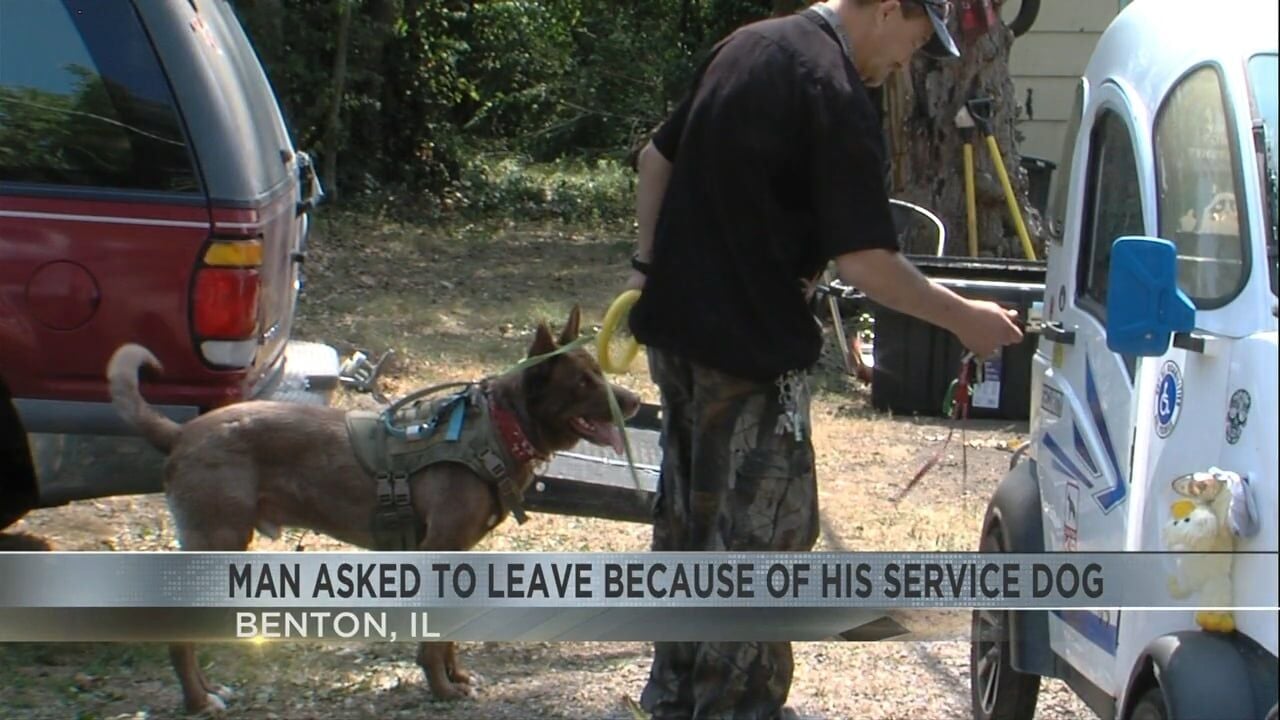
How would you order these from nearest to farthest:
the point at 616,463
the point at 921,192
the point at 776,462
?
the point at 776,462, the point at 616,463, the point at 921,192

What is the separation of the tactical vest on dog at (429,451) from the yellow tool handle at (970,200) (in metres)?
6.29

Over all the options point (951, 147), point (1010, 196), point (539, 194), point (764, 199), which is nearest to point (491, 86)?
point (539, 194)

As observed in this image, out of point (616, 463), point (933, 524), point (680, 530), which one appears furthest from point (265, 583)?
point (933, 524)

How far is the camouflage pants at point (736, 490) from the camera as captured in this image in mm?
4098

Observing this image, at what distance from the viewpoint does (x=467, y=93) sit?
21500 millimetres

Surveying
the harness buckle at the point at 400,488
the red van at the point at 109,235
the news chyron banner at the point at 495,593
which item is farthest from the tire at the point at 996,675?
the red van at the point at 109,235

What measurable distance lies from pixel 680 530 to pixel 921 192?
740 cm

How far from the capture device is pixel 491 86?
2334 cm

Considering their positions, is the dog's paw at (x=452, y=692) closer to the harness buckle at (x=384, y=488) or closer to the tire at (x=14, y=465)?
the harness buckle at (x=384, y=488)

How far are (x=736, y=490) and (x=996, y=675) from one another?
1163 millimetres

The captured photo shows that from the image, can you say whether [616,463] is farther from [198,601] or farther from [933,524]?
[198,601]

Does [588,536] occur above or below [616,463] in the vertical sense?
below

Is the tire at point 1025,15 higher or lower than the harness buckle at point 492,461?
higher

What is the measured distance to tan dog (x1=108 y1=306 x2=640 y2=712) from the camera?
4852mm
